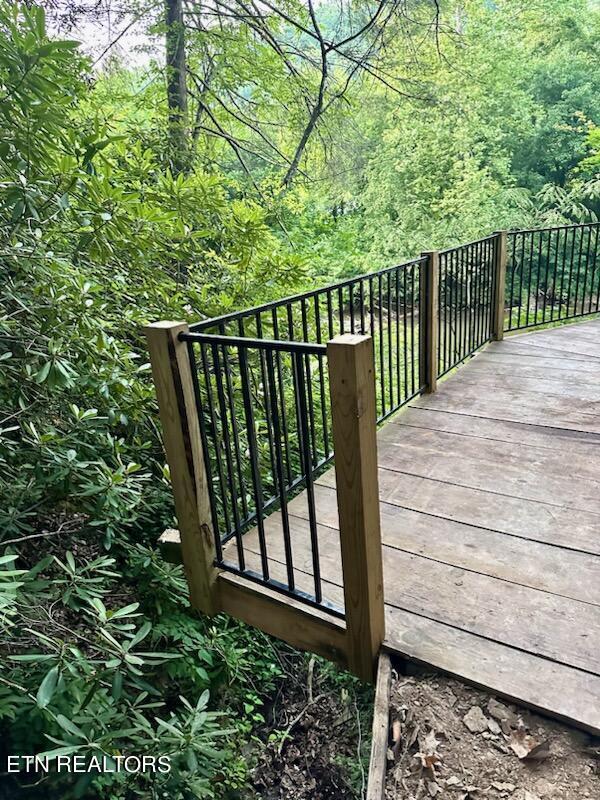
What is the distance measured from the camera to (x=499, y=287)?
463cm

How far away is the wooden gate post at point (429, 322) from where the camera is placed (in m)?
3.41

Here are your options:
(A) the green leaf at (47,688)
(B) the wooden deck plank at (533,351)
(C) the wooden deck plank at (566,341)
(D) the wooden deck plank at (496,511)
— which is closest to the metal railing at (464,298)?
(B) the wooden deck plank at (533,351)

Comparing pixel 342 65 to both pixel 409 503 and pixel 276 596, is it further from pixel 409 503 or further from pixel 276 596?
pixel 276 596

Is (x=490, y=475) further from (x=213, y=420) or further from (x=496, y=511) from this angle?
(x=213, y=420)

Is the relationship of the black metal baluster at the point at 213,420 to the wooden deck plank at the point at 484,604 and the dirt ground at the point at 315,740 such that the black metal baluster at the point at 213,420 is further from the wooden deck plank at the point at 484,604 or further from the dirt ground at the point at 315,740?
the dirt ground at the point at 315,740

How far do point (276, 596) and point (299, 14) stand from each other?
5209 millimetres

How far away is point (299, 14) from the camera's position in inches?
193

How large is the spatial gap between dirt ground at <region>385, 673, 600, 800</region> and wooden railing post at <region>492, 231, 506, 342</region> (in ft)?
12.4

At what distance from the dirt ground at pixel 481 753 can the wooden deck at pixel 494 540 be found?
6 centimetres

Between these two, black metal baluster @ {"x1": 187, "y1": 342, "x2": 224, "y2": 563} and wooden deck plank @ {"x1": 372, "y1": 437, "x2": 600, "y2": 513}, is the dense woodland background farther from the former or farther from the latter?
wooden deck plank @ {"x1": 372, "y1": 437, "x2": 600, "y2": 513}

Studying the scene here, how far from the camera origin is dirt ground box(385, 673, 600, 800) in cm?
133

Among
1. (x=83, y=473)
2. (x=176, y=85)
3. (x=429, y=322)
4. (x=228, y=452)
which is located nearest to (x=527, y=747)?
(x=228, y=452)

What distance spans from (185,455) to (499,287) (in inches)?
145

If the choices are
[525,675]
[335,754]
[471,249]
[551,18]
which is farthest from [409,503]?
[551,18]
